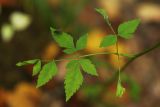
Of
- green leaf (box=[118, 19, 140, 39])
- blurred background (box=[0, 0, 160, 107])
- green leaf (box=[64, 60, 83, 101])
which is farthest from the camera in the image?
blurred background (box=[0, 0, 160, 107])

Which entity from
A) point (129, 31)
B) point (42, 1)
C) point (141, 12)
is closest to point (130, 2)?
point (141, 12)

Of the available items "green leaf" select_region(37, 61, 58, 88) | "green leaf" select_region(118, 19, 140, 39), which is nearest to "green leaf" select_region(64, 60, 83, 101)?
"green leaf" select_region(37, 61, 58, 88)

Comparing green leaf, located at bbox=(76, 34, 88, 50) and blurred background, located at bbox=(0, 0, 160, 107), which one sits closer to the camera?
green leaf, located at bbox=(76, 34, 88, 50)

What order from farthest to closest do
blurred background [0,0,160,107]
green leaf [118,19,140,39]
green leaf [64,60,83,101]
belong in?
blurred background [0,0,160,107], green leaf [118,19,140,39], green leaf [64,60,83,101]

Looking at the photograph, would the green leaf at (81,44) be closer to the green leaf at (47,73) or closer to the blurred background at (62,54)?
the green leaf at (47,73)

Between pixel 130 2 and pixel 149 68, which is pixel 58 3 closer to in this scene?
pixel 130 2

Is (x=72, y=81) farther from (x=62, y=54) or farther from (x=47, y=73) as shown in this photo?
(x=62, y=54)

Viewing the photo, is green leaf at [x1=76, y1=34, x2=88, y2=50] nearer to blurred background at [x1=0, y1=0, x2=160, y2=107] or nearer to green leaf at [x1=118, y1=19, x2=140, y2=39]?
green leaf at [x1=118, y1=19, x2=140, y2=39]

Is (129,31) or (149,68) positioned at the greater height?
(129,31)
